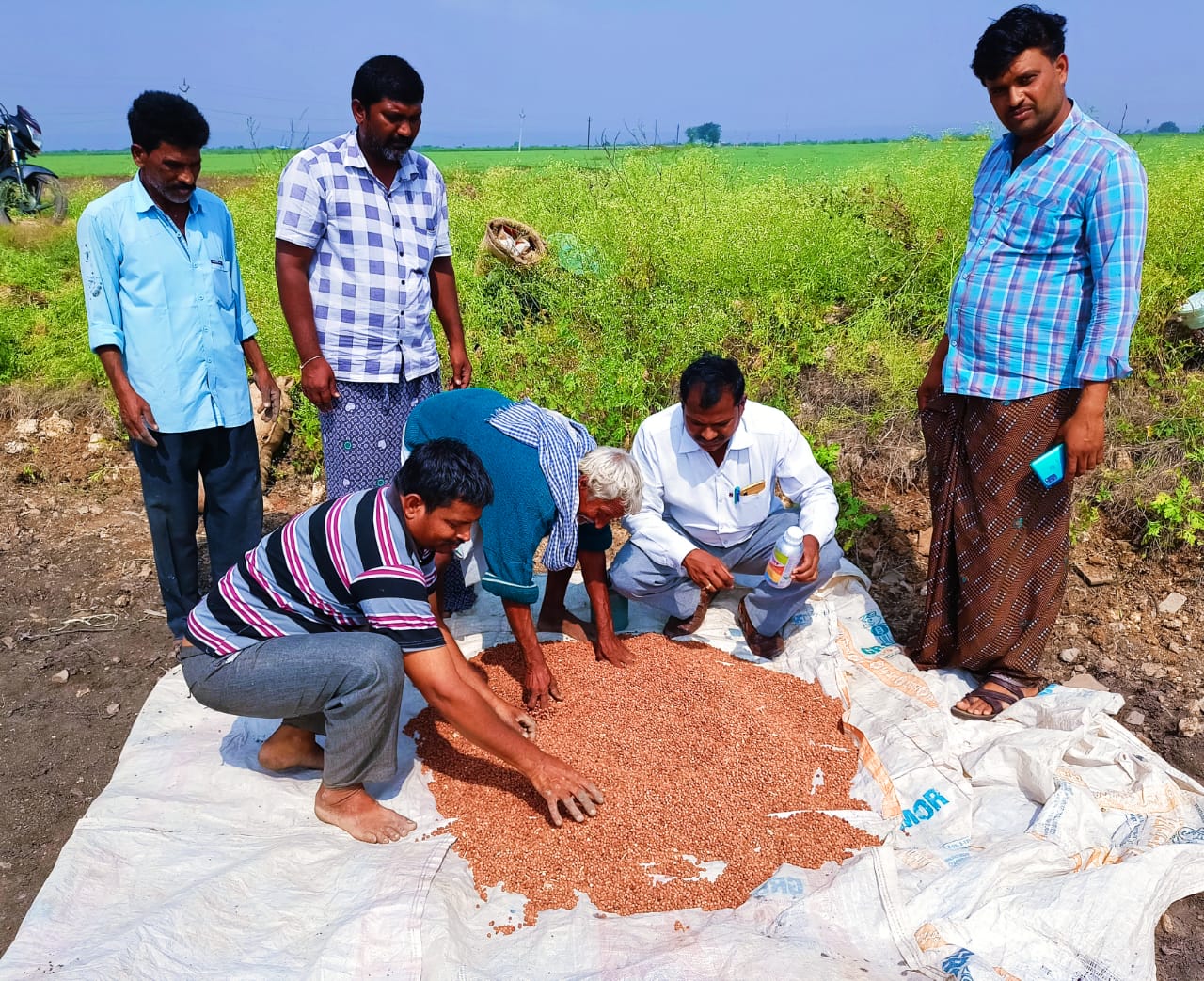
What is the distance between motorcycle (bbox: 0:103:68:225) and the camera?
948 centimetres

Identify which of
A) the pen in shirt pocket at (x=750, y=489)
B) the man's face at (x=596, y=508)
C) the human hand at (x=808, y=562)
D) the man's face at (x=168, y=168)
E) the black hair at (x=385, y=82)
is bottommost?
the human hand at (x=808, y=562)

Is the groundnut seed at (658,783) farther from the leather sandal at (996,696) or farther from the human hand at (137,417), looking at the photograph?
the human hand at (137,417)

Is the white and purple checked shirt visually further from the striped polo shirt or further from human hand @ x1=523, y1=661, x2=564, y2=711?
human hand @ x1=523, y1=661, x2=564, y2=711

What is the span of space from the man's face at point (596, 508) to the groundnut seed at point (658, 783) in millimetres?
652

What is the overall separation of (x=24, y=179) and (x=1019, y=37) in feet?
35.3

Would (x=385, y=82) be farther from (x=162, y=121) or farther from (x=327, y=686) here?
(x=327, y=686)

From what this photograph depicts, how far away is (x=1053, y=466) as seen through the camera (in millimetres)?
2535

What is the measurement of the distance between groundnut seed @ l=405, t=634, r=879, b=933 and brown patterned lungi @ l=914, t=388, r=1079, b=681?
53 cm

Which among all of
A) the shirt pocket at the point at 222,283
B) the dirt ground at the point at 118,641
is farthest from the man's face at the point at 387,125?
the dirt ground at the point at 118,641

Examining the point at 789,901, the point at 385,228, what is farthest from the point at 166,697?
the point at 789,901

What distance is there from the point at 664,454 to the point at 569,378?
5.25 ft

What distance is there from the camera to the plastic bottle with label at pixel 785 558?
2.97 m

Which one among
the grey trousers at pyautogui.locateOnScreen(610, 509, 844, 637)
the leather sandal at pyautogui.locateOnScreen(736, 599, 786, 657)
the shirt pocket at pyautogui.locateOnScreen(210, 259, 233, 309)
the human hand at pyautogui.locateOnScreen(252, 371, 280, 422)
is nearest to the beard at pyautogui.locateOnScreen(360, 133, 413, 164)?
the shirt pocket at pyautogui.locateOnScreen(210, 259, 233, 309)

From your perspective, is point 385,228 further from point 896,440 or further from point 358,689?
point 896,440
